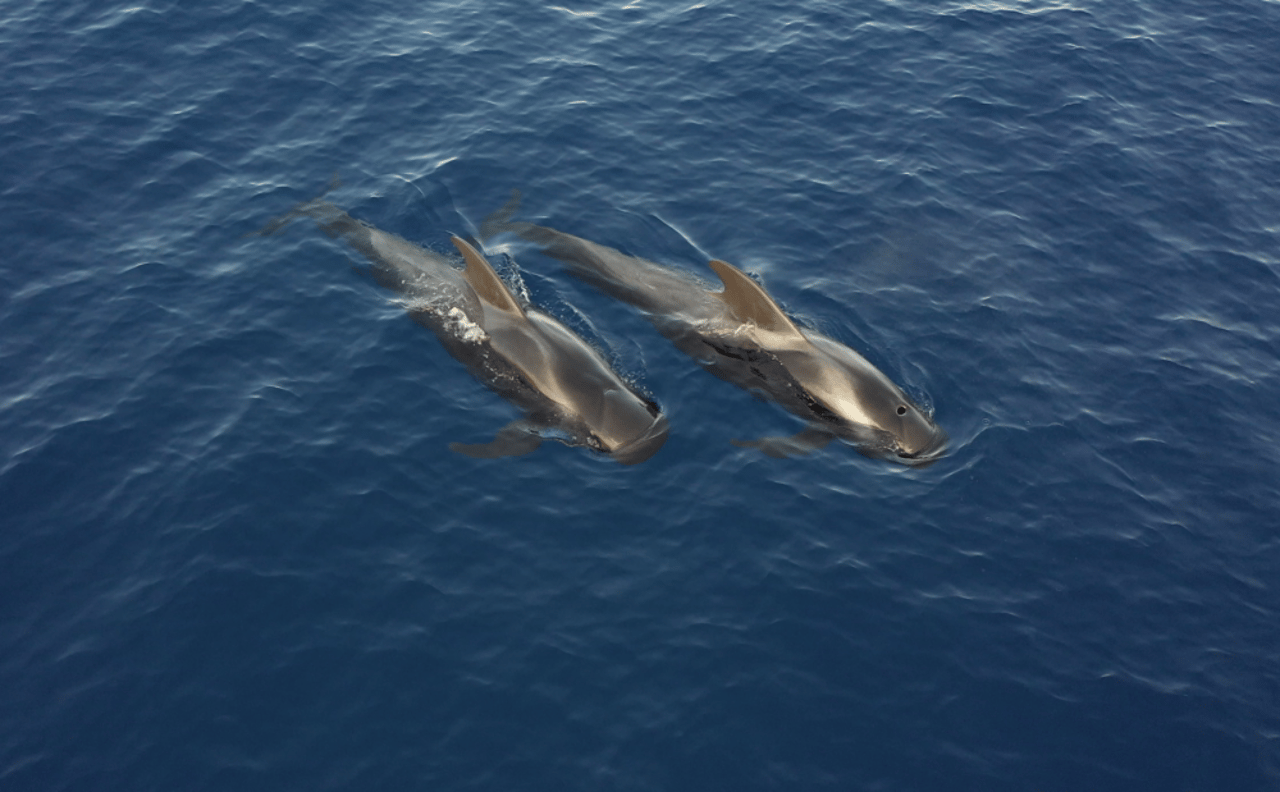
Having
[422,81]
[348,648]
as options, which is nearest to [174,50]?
[422,81]

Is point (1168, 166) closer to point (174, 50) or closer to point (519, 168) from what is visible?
point (519, 168)

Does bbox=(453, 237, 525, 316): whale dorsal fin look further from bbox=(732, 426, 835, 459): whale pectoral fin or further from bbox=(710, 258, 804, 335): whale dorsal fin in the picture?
bbox=(732, 426, 835, 459): whale pectoral fin

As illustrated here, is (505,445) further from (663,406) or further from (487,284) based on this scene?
(487,284)

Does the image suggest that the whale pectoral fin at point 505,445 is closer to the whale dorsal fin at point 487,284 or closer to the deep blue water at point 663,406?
the deep blue water at point 663,406

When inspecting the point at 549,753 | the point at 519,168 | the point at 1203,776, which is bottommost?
the point at 1203,776

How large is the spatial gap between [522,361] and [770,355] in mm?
5289

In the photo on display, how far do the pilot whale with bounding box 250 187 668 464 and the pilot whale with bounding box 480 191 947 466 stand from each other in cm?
212

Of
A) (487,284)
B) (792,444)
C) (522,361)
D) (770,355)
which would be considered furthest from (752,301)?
(487,284)

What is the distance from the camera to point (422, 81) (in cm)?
2912

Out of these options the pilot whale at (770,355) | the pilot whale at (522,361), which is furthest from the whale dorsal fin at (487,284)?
the pilot whale at (770,355)

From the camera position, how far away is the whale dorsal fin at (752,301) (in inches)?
816

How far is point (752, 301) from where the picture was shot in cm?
2105

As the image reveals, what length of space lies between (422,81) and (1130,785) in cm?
2503

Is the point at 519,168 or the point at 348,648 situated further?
the point at 519,168
